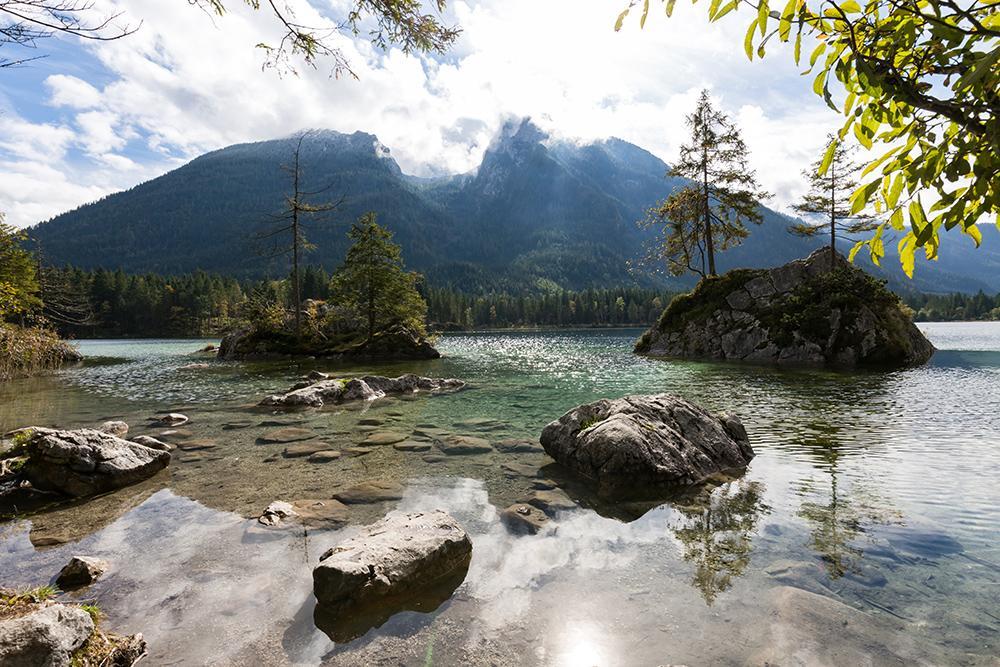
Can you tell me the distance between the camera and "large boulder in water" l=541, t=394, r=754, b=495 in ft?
30.1

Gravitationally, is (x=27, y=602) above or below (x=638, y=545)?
above

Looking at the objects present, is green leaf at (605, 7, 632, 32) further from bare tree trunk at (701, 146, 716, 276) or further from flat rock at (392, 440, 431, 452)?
bare tree trunk at (701, 146, 716, 276)

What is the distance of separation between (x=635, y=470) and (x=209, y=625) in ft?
23.2

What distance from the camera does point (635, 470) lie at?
9172mm

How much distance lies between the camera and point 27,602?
4.30 m

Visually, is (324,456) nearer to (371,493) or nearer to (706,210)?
(371,493)

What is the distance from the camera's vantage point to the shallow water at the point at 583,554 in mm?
4590

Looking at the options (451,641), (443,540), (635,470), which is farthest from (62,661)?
(635,470)

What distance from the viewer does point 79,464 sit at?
9180mm

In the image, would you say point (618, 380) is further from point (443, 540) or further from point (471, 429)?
point (443, 540)

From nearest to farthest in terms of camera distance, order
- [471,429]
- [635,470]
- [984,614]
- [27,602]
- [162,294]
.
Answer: [27,602] < [984,614] < [635,470] < [471,429] < [162,294]

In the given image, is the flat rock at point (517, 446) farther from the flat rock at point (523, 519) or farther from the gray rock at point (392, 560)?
the gray rock at point (392, 560)

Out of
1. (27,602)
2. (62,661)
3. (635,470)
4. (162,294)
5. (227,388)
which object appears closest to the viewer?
(62,661)

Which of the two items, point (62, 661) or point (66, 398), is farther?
point (66, 398)
